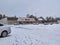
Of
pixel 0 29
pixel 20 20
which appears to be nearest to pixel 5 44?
pixel 0 29

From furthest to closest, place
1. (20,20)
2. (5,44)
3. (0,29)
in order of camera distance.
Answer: (20,20) < (0,29) < (5,44)

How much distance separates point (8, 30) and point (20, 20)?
300 feet

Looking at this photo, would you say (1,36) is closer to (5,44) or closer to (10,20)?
(5,44)

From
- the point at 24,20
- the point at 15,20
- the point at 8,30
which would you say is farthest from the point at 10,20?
the point at 8,30

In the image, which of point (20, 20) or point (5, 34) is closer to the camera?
point (5, 34)

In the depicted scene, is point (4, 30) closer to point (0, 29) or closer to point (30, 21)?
point (0, 29)

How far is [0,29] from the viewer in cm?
1353

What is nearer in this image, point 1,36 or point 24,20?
point 1,36

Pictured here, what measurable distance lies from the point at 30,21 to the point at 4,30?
97.4 metres

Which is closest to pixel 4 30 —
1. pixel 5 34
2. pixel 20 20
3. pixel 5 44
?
pixel 5 34

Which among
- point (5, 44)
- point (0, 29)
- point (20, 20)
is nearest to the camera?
point (5, 44)

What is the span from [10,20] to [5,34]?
9219 cm

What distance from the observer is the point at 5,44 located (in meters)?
9.85

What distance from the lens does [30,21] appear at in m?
111
